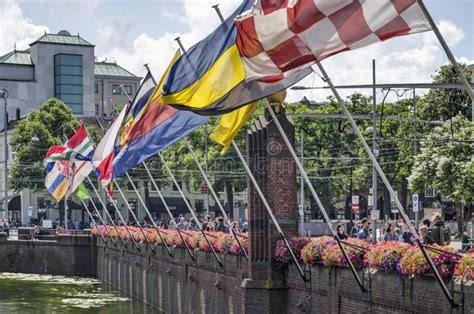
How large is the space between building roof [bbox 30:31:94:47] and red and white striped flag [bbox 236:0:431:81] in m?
122

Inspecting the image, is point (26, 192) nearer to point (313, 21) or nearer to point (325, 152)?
point (325, 152)

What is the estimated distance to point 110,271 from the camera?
62312 mm

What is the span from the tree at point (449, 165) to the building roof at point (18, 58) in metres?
86.1

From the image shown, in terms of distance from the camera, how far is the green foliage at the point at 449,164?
188 feet

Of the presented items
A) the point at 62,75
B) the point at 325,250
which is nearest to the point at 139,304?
the point at 325,250

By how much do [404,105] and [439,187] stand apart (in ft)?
120

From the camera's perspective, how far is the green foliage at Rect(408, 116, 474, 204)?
5716cm

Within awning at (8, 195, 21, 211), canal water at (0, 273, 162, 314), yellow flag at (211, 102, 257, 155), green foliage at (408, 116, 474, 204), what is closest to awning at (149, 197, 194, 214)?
awning at (8, 195, 21, 211)

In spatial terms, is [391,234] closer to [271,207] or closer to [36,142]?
[271,207]

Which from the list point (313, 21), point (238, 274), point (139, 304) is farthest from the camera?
point (139, 304)

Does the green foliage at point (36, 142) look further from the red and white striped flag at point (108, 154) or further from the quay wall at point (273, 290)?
the red and white striped flag at point (108, 154)

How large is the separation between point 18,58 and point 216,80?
125330 mm

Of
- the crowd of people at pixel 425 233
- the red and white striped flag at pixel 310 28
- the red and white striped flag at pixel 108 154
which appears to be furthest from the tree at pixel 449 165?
the red and white striped flag at pixel 310 28

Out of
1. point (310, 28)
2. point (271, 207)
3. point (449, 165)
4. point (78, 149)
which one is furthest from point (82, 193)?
point (310, 28)
